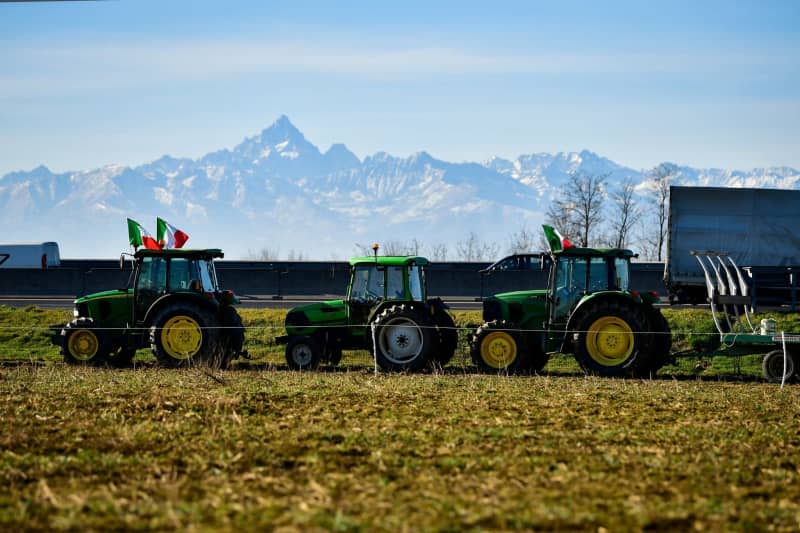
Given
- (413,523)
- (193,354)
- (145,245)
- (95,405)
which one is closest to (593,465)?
(413,523)

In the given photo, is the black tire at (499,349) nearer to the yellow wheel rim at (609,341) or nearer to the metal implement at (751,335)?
the yellow wheel rim at (609,341)

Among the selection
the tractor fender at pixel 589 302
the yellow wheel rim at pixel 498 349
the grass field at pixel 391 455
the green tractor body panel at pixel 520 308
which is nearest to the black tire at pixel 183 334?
the grass field at pixel 391 455

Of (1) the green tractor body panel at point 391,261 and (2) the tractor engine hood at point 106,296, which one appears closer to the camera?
(1) the green tractor body panel at point 391,261

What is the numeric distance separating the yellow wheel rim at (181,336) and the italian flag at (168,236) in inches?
53.8

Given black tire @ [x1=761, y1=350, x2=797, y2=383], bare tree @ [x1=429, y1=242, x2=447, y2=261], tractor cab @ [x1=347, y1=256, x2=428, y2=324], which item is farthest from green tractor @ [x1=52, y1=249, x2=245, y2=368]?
bare tree @ [x1=429, y1=242, x2=447, y2=261]

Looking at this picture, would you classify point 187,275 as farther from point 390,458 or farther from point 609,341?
point 390,458

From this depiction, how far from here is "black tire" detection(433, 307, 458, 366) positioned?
19.2 m

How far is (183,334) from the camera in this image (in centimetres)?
1897

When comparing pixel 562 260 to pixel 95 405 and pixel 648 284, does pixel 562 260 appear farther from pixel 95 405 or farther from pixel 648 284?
pixel 648 284

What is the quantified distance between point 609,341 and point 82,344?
9288 millimetres

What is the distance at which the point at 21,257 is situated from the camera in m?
53.2

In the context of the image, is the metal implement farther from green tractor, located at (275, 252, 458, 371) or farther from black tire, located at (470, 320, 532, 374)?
green tractor, located at (275, 252, 458, 371)

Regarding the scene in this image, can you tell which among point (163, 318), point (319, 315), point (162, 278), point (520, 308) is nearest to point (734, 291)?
point (520, 308)

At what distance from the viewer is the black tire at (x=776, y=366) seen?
18125 millimetres
